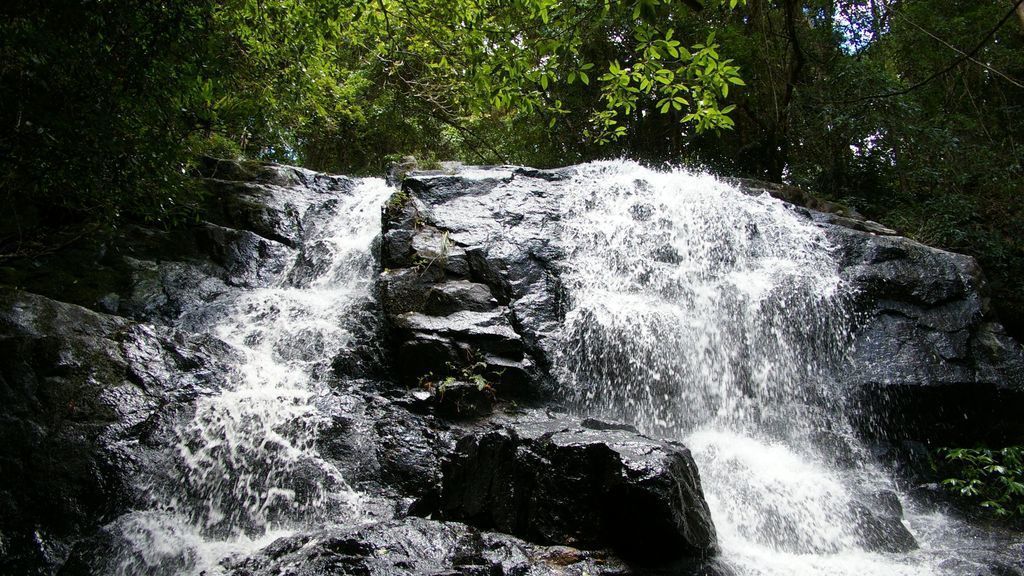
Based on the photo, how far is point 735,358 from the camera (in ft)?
22.6

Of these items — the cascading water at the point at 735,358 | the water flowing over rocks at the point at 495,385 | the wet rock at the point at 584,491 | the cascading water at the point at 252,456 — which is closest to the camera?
the wet rock at the point at 584,491

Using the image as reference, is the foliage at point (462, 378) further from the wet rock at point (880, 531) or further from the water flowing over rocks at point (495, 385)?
the wet rock at point (880, 531)

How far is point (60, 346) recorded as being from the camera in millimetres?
4977

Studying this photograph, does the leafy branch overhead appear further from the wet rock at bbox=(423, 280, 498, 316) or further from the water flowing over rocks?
the water flowing over rocks

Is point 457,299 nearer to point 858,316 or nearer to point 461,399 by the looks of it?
point 461,399

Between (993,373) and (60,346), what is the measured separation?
10.2m

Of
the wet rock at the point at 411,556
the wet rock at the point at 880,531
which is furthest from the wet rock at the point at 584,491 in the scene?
the wet rock at the point at 880,531

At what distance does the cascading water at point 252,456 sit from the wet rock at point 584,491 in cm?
129

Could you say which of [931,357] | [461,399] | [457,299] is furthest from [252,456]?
[931,357]

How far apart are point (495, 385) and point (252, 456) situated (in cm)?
249

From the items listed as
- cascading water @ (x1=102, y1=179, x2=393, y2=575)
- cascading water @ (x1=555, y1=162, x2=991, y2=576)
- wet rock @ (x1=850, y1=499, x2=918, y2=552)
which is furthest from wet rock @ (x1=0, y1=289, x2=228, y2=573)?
wet rock @ (x1=850, y1=499, x2=918, y2=552)

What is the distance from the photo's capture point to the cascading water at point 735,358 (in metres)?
4.84

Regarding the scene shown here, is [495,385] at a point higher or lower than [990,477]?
higher

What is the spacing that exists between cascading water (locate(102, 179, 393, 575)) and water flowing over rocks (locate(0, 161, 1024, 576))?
3cm
